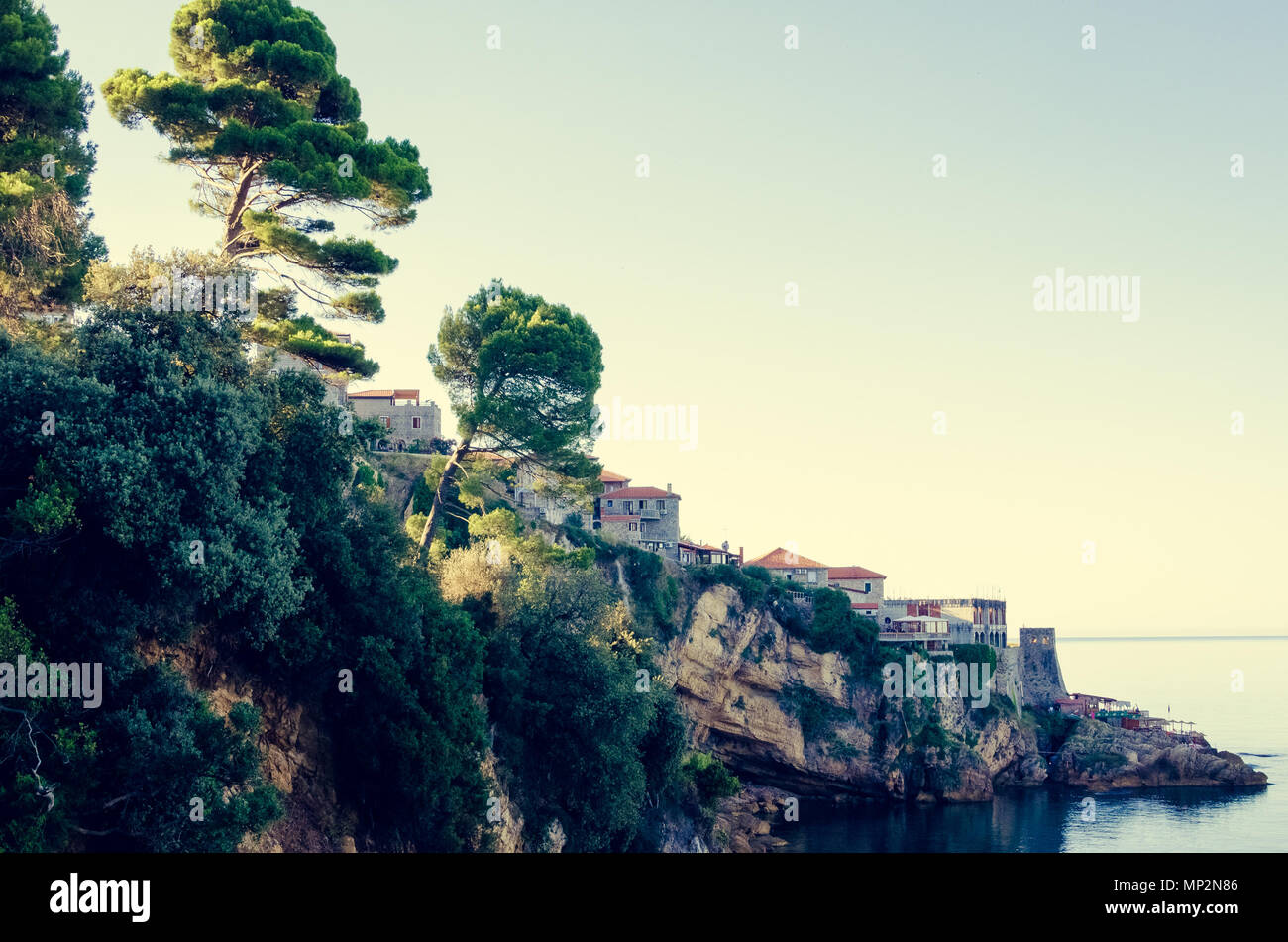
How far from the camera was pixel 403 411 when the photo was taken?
69562mm

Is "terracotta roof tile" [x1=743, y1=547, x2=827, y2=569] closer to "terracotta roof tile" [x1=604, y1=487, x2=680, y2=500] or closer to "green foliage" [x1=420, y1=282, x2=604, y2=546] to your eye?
"terracotta roof tile" [x1=604, y1=487, x2=680, y2=500]

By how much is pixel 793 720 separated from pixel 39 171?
5715cm

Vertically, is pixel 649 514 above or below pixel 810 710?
above

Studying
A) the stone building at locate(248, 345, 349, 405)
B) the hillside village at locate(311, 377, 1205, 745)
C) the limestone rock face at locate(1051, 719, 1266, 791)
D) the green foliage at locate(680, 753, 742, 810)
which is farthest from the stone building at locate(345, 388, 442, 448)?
the limestone rock face at locate(1051, 719, 1266, 791)

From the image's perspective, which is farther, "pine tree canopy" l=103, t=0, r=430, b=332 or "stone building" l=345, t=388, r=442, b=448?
"stone building" l=345, t=388, r=442, b=448

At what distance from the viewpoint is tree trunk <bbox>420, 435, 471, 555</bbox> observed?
4347cm

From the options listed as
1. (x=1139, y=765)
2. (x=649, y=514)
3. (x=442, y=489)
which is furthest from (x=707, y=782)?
(x=1139, y=765)

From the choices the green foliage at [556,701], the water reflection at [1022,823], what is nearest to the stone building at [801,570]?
the water reflection at [1022,823]

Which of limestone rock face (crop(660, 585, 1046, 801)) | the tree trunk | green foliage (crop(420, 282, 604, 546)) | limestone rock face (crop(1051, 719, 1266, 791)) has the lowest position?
limestone rock face (crop(1051, 719, 1266, 791))

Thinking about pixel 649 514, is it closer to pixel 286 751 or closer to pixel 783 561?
pixel 783 561

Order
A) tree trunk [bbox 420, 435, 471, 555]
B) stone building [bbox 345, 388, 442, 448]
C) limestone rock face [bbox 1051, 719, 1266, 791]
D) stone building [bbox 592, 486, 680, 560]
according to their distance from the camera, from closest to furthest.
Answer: tree trunk [bbox 420, 435, 471, 555] < stone building [bbox 345, 388, 442, 448] < stone building [bbox 592, 486, 680, 560] < limestone rock face [bbox 1051, 719, 1266, 791]

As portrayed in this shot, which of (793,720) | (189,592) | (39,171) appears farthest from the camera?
(793,720)

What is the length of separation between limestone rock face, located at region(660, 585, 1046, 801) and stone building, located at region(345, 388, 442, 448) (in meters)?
20.3
